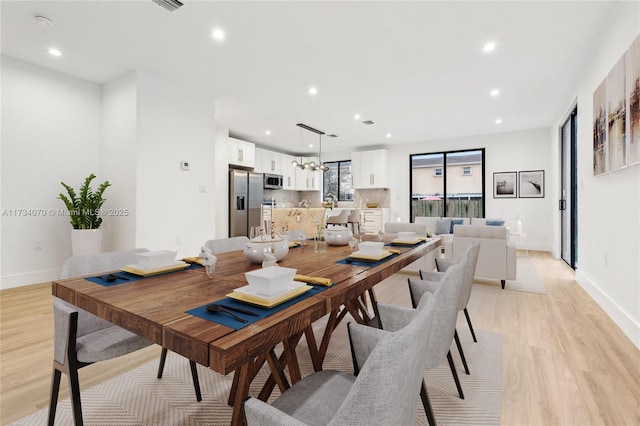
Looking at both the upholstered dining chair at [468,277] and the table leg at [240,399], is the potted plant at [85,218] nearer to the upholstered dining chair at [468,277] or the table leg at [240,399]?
the table leg at [240,399]

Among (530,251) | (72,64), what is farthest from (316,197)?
(72,64)

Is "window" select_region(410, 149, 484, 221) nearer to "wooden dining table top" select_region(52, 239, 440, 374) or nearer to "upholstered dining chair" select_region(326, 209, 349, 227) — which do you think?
"upholstered dining chair" select_region(326, 209, 349, 227)

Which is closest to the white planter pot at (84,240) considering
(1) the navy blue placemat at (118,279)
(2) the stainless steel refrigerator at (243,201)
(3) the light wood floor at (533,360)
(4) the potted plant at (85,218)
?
(4) the potted plant at (85,218)

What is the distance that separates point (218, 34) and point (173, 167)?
1.98 meters

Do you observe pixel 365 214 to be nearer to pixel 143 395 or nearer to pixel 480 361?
pixel 480 361

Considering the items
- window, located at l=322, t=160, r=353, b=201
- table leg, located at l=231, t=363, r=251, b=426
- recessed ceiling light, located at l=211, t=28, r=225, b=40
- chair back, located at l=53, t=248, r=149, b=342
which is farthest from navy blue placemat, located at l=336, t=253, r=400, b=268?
window, located at l=322, t=160, r=353, b=201

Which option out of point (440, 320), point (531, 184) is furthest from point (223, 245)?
point (531, 184)

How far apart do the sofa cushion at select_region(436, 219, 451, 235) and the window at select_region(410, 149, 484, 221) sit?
1113 mm

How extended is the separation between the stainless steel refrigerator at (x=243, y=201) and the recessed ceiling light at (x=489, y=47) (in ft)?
16.4

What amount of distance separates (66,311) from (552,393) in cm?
252

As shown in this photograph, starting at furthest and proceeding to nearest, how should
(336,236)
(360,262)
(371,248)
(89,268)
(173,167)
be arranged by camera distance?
(173,167) < (336,236) < (371,248) < (360,262) < (89,268)

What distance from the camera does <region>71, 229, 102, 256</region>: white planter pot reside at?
153 inches

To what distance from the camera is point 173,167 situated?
436 centimetres

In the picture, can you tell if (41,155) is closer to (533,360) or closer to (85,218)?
(85,218)
